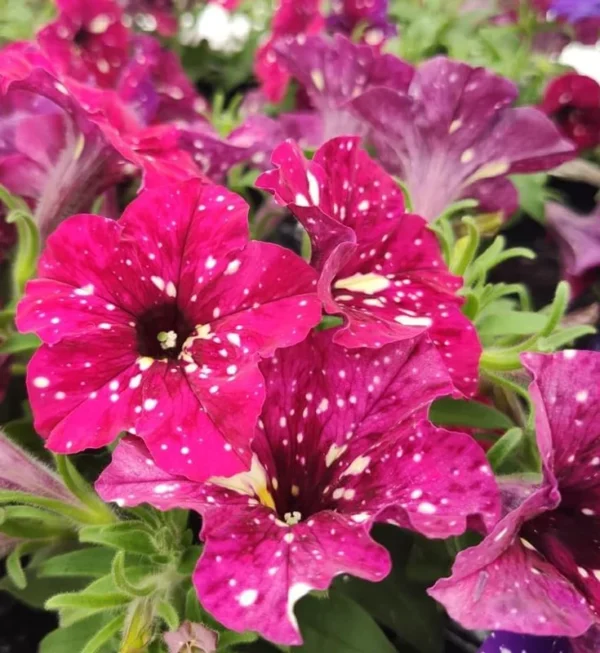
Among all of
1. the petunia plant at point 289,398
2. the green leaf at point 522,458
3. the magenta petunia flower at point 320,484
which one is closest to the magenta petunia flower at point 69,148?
the petunia plant at point 289,398

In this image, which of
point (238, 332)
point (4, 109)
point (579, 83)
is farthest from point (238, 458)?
point (579, 83)

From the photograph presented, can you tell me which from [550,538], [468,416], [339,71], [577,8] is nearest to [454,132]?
[339,71]

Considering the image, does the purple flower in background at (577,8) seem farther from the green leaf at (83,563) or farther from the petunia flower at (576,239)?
the green leaf at (83,563)

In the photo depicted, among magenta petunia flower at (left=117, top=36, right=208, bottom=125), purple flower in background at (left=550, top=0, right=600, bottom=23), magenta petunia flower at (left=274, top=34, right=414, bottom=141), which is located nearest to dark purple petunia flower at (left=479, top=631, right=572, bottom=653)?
magenta petunia flower at (left=274, top=34, right=414, bottom=141)

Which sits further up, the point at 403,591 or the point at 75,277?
the point at 75,277

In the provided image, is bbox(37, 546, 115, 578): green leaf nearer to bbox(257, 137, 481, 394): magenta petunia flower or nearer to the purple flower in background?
bbox(257, 137, 481, 394): magenta petunia flower

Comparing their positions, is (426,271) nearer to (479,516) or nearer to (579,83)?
(479,516)
